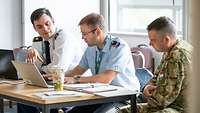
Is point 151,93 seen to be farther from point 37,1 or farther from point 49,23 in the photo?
point 37,1

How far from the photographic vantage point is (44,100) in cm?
199

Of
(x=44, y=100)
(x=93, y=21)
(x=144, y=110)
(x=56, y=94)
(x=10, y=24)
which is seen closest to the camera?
(x=44, y=100)

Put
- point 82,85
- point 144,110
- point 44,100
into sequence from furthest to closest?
1. point 82,85
2. point 144,110
3. point 44,100

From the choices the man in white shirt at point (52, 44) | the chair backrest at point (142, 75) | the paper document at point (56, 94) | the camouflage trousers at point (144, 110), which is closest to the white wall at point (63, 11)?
the man in white shirt at point (52, 44)

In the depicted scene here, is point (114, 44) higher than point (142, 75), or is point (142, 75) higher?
point (114, 44)

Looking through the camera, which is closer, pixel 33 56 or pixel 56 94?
pixel 56 94

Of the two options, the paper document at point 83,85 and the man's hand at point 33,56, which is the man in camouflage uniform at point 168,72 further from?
the man's hand at point 33,56

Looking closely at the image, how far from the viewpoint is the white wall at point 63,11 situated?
546 centimetres

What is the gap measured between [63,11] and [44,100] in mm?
3788

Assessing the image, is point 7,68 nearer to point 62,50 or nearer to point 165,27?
point 62,50

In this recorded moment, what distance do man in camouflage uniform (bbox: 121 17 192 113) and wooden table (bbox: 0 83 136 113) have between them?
17cm

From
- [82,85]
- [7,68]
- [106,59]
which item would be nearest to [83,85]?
[82,85]

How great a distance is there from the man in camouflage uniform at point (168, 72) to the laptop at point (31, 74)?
0.69 m

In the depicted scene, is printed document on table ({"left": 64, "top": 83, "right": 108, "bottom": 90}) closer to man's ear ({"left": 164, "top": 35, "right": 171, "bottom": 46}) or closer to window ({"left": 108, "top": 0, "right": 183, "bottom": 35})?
man's ear ({"left": 164, "top": 35, "right": 171, "bottom": 46})
